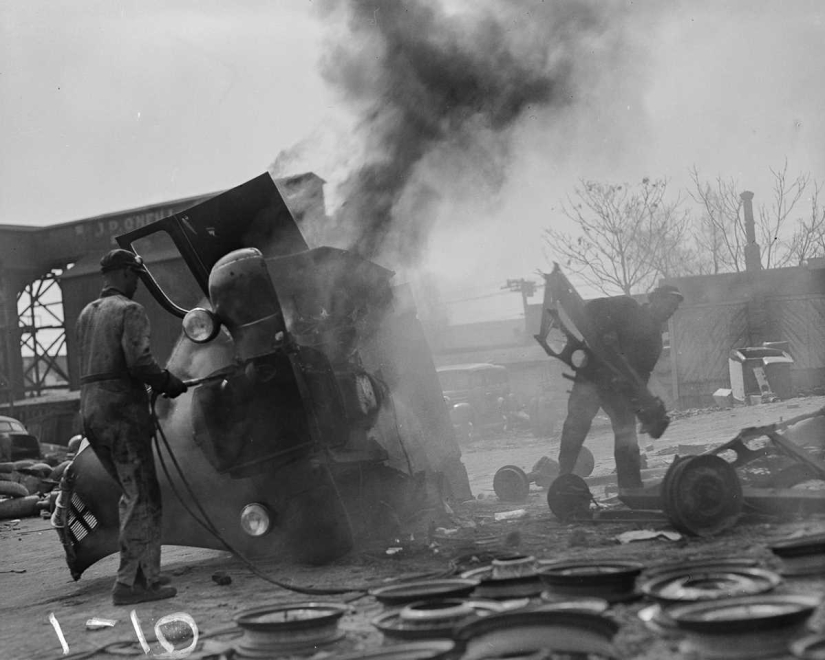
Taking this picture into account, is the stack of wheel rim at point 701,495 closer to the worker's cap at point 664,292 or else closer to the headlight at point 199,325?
the worker's cap at point 664,292

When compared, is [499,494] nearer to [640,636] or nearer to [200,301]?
[200,301]

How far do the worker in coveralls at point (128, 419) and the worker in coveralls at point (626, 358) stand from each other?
10.9 feet

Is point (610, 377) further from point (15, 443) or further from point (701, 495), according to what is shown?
point (15, 443)

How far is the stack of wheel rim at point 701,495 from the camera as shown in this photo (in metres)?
5.62

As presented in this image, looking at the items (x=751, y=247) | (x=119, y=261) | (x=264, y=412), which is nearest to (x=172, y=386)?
(x=264, y=412)

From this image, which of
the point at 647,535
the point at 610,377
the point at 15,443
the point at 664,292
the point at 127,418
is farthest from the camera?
the point at 15,443

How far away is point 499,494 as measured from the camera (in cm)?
953

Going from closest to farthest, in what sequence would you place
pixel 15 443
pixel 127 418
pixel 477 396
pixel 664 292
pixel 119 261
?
pixel 127 418
pixel 119 261
pixel 664 292
pixel 15 443
pixel 477 396

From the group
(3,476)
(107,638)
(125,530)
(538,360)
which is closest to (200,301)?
(125,530)

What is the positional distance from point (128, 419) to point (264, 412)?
86cm

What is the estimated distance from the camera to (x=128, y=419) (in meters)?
5.84

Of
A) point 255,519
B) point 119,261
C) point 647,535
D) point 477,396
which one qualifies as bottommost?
point 647,535

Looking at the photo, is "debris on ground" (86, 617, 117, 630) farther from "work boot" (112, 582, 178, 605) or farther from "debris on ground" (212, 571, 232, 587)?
"debris on ground" (212, 571, 232, 587)

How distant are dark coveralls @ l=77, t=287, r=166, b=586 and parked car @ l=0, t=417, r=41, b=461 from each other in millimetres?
16908
